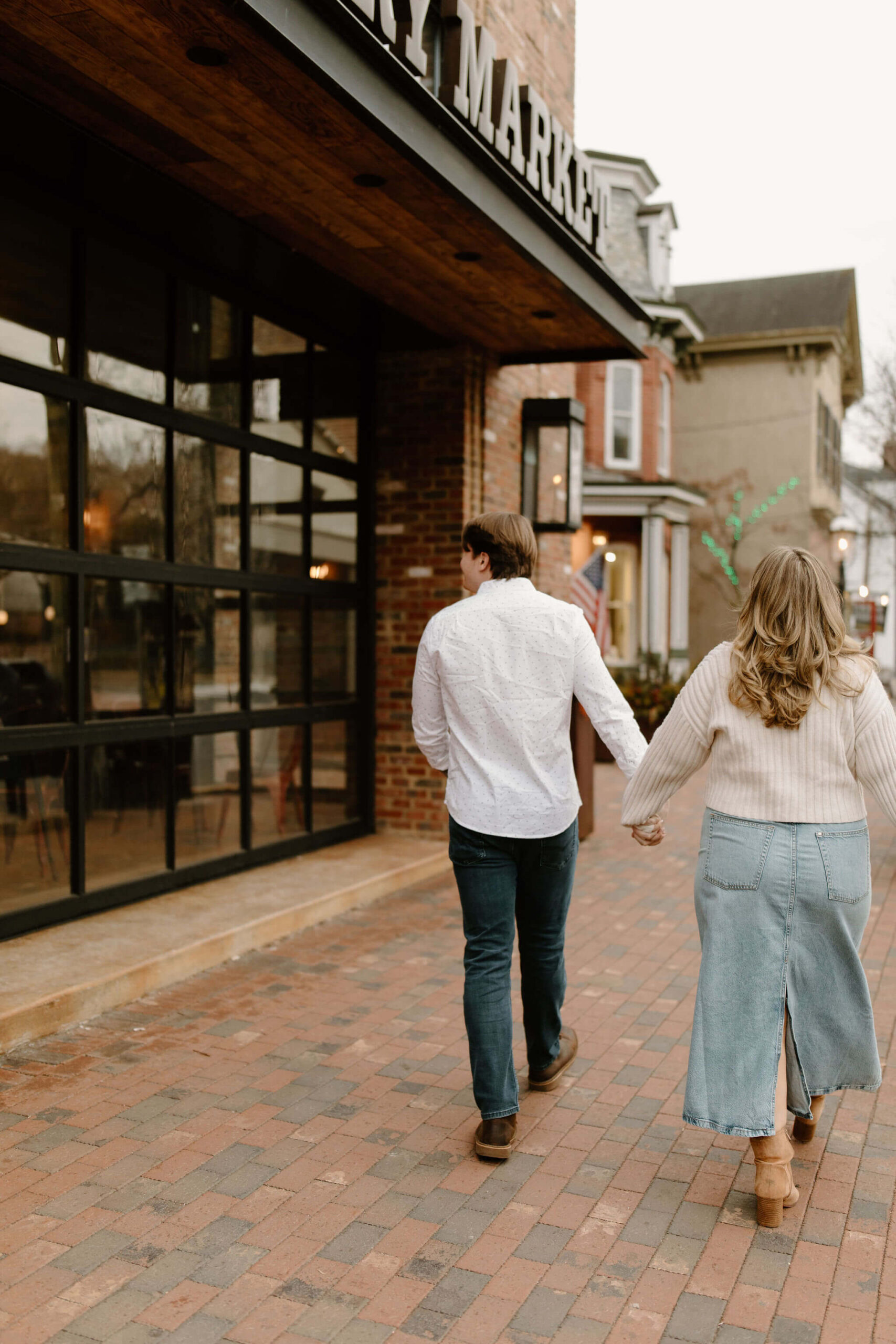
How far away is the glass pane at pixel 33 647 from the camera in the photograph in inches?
202

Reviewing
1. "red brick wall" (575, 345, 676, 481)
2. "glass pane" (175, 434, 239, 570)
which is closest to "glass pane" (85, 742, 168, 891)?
"glass pane" (175, 434, 239, 570)

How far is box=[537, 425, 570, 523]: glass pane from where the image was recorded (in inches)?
346

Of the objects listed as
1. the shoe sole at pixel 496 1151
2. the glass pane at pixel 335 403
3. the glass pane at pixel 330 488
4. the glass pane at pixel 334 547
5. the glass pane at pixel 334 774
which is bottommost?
the shoe sole at pixel 496 1151

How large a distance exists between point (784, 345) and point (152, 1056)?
2361 centimetres

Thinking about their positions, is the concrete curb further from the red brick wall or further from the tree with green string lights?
the tree with green string lights

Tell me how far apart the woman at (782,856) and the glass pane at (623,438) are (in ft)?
59.5

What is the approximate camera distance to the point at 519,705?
136 inches

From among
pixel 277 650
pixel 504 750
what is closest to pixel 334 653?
pixel 277 650

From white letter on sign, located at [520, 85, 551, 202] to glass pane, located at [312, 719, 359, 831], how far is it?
11.5 ft

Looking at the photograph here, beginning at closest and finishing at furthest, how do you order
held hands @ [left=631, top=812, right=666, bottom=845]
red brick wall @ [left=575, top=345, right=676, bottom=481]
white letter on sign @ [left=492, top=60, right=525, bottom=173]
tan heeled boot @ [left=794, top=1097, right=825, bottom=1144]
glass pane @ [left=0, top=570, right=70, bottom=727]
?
held hands @ [left=631, top=812, right=666, bottom=845]
tan heeled boot @ [left=794, top=1097, right=825, bottom=1144]
glass pane @ [left=0, top=570, right=70, bottom=727]
white letter on sign @ [left=492, top=60, right=525, bottom=173]
red brick wall @ [left=575, top=345, right=676, bottom=481]

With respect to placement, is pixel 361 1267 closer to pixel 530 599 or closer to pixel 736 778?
pixel 736 778

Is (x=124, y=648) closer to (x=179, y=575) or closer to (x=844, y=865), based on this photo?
(x=179, y=575)

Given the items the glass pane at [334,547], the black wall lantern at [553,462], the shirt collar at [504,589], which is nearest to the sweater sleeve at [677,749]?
the shirt collar at [504,589]

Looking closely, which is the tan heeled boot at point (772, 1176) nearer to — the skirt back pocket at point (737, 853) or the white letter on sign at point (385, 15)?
the skirt back pocket at point (737, 853)
